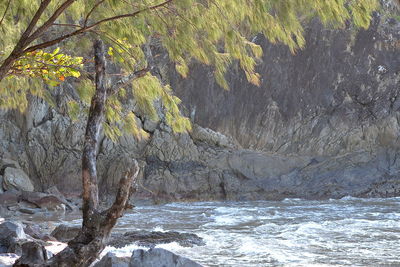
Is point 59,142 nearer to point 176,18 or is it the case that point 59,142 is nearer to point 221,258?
point 221,258

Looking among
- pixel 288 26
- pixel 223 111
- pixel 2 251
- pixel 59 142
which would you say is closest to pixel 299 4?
pixel 288 26

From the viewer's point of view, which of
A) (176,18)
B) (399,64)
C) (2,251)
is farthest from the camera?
(399,64)

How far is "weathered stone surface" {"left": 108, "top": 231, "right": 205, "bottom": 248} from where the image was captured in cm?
1082

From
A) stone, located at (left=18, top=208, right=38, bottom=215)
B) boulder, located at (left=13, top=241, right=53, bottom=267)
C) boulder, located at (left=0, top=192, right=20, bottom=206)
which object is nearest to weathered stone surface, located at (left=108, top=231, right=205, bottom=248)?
boulder, located at (left=13, top=241, right=53, bottom=267)

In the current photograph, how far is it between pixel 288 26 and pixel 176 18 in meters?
1.18

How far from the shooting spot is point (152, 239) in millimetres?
11273

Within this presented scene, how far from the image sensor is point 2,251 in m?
7.86

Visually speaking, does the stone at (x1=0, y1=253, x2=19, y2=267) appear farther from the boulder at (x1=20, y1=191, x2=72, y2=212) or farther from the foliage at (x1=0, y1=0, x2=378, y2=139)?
the boulder at (x1=20, y1=191, x2=72, y2=212)

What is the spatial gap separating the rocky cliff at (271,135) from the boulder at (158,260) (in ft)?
50.5

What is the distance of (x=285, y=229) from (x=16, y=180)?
10.9 meters

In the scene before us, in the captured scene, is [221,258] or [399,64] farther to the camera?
[399,64]

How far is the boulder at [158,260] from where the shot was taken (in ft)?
17.0

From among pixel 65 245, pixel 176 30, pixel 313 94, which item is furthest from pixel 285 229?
pixel 313 94

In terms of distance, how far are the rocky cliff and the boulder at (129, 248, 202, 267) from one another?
15.4 meters
